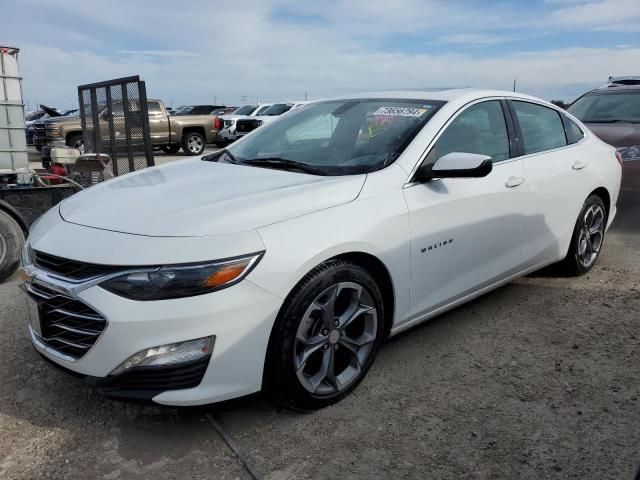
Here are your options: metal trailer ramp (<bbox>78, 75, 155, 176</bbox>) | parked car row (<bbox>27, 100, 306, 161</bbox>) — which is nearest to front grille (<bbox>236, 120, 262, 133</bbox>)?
parked car row (<bbox>27, 100, 306, 161</bbox>)

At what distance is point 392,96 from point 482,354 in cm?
175

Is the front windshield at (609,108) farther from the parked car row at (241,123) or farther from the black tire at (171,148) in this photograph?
the parked car row at (241,123)

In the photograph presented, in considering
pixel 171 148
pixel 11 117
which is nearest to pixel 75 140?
pixel 171 148

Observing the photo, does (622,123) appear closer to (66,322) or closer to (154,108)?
(66,322)

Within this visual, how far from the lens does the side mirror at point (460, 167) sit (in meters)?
3.01

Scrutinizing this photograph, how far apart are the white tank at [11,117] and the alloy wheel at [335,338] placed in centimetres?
375

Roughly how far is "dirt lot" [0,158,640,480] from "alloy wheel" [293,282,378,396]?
6.4 inches

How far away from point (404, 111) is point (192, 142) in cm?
1577

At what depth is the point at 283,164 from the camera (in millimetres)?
3363

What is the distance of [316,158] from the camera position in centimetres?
335

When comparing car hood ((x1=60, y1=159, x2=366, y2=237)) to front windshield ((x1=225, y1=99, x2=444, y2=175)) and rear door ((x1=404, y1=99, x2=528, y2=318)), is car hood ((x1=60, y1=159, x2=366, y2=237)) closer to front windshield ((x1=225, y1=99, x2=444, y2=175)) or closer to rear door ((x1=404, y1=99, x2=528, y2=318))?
front windshield ((x1=225, y1=99, x2=444, y2=175))

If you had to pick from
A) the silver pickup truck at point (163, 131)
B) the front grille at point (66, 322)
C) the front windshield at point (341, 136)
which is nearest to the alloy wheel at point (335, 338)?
the front windshield at point (341, 136)

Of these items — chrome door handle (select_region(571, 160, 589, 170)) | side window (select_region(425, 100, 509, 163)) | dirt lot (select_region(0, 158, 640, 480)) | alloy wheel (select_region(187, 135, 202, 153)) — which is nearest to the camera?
dirt lot (select_region(0, 158, 640, 480))

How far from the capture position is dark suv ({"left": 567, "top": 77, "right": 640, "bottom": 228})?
19.8 ft
